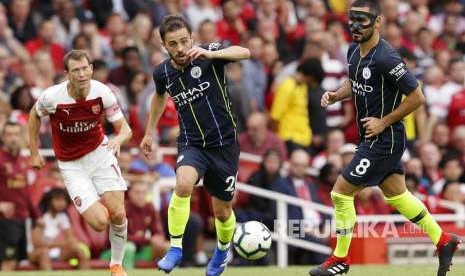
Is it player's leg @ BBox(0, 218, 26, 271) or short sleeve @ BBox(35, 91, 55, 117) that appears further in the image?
player's leg @ BBox(0, 218, 26, 271)

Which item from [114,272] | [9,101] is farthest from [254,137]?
[114,272]

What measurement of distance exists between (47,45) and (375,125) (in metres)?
8.30

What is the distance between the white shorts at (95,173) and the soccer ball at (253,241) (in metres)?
1.32

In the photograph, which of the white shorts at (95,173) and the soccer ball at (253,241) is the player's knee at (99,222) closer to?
the white shorts at (95,173)

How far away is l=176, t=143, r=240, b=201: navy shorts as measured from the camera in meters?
12.5

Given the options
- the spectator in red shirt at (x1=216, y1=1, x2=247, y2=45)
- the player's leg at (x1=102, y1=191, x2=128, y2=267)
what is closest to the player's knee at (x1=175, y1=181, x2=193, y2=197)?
the player's leg at (x1=102, y1=191, x2=128, y2=267)

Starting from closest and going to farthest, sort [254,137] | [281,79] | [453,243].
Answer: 1. [453,243]
2. [254,137]
3. [281,79]

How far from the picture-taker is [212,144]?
12.6 m

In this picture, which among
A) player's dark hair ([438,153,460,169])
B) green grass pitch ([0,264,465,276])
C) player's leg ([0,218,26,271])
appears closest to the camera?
green grass pitch ([0,264,465,276])

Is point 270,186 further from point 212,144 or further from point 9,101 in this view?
point 212,144

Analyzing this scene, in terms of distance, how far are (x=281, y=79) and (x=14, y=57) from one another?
4.11m

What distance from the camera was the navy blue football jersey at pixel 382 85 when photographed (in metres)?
12.1

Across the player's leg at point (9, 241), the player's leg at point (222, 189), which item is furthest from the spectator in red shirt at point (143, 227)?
the player's leg at point (222, 189)

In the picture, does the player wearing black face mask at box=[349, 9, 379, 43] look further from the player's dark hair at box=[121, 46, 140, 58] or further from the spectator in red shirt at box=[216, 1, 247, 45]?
the spectator in red shirt at box=[216, 1, 247, 45]
